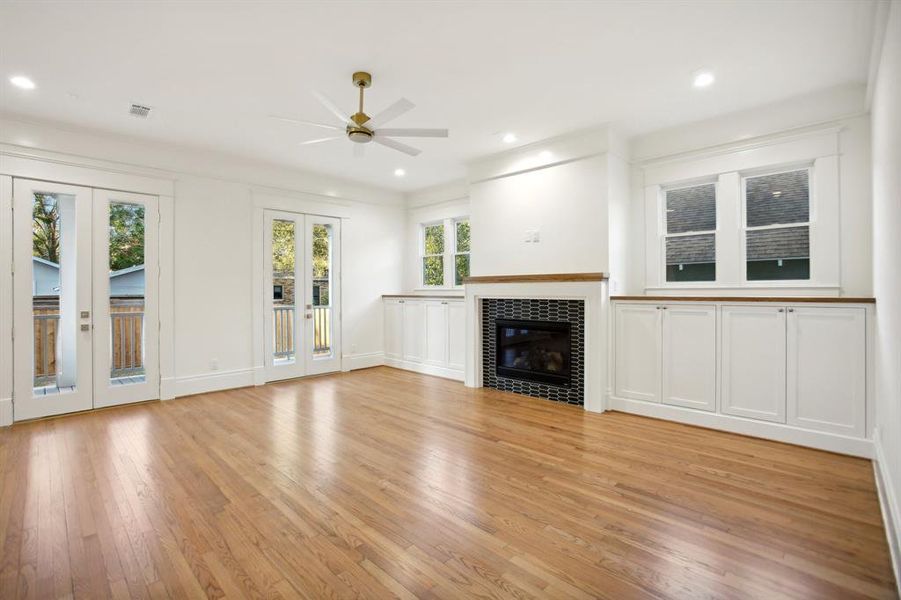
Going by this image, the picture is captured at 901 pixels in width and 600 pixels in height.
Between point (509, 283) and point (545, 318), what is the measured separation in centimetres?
60

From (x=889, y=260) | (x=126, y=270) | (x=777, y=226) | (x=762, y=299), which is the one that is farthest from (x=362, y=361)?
(x=889, y=260)

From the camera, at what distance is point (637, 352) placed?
14.0 ft

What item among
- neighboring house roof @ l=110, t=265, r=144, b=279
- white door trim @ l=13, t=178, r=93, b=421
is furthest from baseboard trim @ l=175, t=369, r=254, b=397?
neighboring house roof @ l=110, t=265, r=144, b=279

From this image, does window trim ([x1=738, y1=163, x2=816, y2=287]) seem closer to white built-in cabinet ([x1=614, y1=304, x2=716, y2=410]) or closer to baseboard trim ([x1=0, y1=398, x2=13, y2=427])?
white built-in cabinet ([x1=614, y1=304, x2=716, y2=410])

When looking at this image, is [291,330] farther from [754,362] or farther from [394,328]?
[754,362]

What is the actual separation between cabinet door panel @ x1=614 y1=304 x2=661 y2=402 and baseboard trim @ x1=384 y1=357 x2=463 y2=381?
7.48 ft

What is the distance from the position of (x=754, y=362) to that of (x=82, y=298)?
6.48 metres

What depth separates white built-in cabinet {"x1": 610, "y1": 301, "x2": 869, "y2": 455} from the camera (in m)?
3.19

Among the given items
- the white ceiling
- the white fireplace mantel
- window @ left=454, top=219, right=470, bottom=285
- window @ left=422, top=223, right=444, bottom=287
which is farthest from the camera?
window @ left=422, top=223, right=444, bottom=287

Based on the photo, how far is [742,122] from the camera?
3.99 metres

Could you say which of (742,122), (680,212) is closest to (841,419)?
(680,212)

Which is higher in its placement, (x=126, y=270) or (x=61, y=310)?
(x=126, y=270)

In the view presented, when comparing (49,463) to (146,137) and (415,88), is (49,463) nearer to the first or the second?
(146,137)

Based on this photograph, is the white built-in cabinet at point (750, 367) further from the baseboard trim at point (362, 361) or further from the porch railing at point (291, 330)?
the porch railing at point (291, 330)
